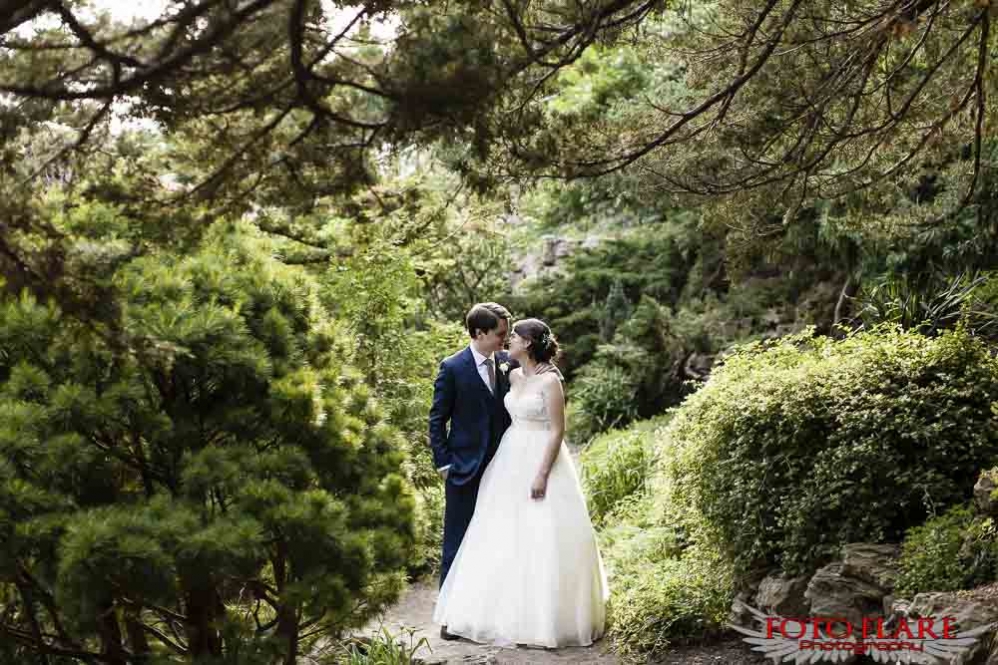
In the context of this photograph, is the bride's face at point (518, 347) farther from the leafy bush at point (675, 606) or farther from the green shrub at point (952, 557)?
the green shrub at point (952, 557)

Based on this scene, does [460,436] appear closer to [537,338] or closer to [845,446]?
[537,338]

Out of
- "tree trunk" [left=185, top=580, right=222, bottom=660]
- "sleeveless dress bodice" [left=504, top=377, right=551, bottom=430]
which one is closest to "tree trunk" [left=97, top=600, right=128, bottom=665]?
"tree trunk" [left=185, top=580, right=222, bottom=660]

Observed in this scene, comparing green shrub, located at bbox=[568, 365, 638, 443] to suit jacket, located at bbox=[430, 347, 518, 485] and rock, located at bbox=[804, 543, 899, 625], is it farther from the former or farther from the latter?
rock, located at bbox=[804, 543, 899, 625]

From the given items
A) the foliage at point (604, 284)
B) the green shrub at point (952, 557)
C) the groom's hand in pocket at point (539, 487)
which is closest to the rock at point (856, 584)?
the green shrub at point (952, 557)

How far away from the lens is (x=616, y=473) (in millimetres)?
10828

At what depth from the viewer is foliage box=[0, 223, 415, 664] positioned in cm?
416

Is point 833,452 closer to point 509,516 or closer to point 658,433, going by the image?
point 509,516

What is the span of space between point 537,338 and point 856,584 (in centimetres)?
259

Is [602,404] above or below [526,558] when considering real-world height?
above

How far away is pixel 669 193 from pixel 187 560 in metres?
3.88

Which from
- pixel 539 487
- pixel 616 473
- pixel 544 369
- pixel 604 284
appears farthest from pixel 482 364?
pixel 604 284

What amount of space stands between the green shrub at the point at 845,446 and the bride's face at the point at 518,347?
4.29 feet

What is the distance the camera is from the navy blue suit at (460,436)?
7137mm

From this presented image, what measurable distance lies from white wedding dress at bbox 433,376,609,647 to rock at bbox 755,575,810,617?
1315mm
